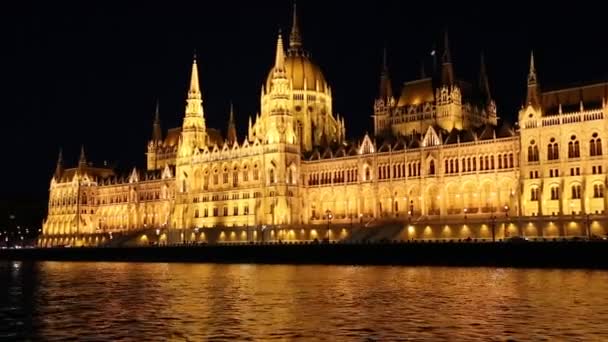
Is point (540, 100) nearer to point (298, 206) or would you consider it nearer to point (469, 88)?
point (469, 88)

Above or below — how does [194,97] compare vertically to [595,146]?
above

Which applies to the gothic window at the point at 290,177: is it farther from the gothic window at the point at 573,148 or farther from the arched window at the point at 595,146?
the arched window at the point at 595,146

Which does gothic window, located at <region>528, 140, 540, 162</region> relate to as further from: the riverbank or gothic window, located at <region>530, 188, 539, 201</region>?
the riverbank

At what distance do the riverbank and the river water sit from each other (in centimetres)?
986

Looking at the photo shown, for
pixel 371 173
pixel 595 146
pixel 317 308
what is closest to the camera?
pixel 317 308

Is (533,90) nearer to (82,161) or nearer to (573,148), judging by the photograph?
(573,148)

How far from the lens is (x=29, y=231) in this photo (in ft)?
605

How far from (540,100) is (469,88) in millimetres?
30486

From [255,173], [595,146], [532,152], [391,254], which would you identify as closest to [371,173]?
[255,173]

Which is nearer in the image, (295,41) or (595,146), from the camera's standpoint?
(595,146)

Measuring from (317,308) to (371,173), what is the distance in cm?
7449

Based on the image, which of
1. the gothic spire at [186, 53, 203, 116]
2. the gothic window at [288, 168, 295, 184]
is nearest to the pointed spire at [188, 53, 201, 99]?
the gothic spire at [186, 53, 203, 116]

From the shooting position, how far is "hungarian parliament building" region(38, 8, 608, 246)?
9156cm

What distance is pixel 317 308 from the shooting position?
39.6 metres
